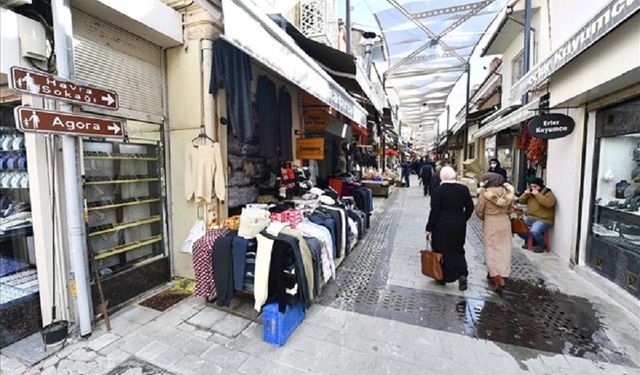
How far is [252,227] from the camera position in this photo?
312cm

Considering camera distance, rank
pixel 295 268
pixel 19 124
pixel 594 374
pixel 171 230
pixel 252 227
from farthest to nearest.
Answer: pixel 171 230 < pixel 252 227 < pixel 295 268 < pixel 594 374 < pixel 19 124

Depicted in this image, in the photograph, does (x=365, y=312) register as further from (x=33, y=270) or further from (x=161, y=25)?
(x=161, y=25)

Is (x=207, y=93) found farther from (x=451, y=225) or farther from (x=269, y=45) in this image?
(x=451, y=225)

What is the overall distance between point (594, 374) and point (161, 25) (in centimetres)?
558

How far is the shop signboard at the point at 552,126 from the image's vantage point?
4582 mm

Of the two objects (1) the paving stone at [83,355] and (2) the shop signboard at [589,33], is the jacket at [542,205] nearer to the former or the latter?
(2) the shop signboard at [589,33]

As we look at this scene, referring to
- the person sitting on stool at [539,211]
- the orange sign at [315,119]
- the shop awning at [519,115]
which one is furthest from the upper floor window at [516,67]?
the orange sign at [315,119]

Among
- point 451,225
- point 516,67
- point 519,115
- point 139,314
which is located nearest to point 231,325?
point 139,314

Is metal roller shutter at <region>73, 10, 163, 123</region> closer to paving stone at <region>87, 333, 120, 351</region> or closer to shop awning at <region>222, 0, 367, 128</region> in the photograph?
shop awning at <region>222, 0, 367, 128</region>

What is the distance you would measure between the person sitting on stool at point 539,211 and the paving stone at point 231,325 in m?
5.47

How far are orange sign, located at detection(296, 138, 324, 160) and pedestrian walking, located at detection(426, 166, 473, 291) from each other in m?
2.47

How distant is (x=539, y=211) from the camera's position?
5.41 m

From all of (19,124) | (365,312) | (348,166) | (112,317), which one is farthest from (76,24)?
(348,166)

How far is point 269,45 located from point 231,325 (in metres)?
3.06
